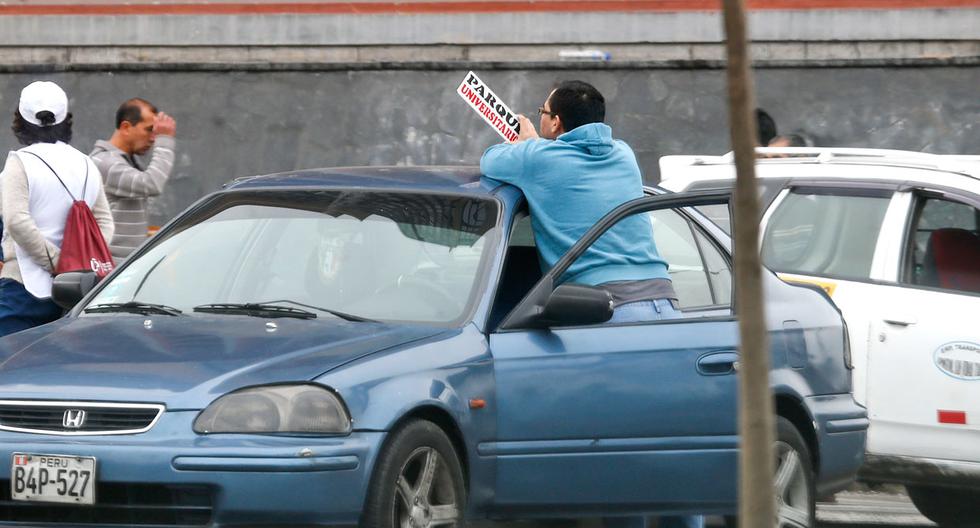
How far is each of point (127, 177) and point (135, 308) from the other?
7.99 ft

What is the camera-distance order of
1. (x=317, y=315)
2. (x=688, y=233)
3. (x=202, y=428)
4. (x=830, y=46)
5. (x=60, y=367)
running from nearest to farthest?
(x=202, y=428) → (x=60, y=367) → (x=317, y=315) → (x=688, y=233) → (x=830, y=46)

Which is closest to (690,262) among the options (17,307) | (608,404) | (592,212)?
(592,212)

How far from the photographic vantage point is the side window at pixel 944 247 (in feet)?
25.8

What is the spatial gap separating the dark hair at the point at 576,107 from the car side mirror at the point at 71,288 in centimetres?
179

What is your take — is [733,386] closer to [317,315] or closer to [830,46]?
[317,315]

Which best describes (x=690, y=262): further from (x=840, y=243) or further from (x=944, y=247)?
(x=944, y=247)

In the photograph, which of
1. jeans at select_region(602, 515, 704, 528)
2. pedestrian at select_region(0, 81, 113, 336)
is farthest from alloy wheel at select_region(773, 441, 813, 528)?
pedestrian at select_region(0, 81, 113, 336)

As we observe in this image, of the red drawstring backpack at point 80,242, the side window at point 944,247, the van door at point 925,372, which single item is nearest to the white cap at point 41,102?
the red drawstring backpack at point 80,242

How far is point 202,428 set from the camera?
15.7 feet

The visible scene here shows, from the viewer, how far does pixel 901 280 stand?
7.77 meters

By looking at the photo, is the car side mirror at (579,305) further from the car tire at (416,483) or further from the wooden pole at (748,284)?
the wooden pole at (748,284)

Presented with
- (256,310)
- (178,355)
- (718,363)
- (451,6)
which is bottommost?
(718,363)

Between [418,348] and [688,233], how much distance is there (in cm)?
176

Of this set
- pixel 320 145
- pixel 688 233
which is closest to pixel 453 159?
pixel 320 145
